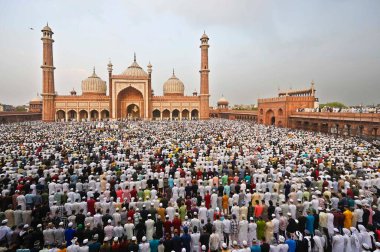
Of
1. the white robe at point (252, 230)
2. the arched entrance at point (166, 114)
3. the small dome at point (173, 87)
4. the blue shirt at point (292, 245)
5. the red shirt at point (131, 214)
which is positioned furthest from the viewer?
the small dome at point (173, 87)

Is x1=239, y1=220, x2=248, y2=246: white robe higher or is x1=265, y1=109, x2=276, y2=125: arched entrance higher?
x1=265, y1=109, x2=276, y2=125: arched entrance

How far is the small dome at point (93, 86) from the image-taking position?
156 ft

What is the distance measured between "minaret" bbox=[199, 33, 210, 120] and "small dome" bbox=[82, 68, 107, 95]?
63.2 feet

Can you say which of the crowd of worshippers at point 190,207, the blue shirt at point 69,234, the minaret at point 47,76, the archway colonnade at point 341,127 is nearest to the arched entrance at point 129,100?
the minaret at point 47,76

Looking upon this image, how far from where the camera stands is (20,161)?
412 inches

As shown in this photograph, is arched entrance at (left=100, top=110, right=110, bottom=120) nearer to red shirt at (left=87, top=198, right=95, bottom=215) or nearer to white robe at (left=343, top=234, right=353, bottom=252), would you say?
red shirt at (left=87, top=198, right=95, bottom=215)

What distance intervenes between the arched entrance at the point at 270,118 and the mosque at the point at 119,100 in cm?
1286

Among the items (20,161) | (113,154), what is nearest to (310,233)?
(113,154)

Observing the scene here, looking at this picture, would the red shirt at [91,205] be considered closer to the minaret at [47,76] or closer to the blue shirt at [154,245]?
the blue shirt at [154,245]

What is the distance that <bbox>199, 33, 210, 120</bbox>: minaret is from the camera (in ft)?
148

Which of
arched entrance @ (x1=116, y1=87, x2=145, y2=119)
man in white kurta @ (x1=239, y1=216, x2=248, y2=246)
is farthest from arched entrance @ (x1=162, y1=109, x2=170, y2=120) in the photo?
man in white kurta @ (x1=239, y1=216, x2=248, y2=246)

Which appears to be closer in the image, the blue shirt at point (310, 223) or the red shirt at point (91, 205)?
the blue shirt at point (310, 223)

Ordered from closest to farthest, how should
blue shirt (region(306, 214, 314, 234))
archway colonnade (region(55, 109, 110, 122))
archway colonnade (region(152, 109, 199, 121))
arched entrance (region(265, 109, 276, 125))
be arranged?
1. blue shirt (region(306, 214, 314, 234))
2. arched entrance (region(265, 109, 276, 125))
3. archway colonnade (region(55, 109, 110, 122))
4. archway colonnade (region(152, 109, 199, 121))

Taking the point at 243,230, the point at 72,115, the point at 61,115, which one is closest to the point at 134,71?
the point at 72,115
